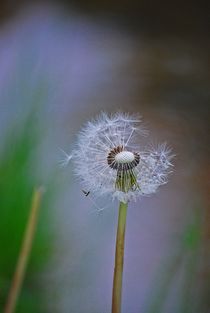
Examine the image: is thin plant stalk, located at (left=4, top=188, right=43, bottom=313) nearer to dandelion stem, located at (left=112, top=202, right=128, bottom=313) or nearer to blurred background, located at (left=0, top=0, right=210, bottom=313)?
blurred background, located at (left=0, top=0, right=210, bottom=313)

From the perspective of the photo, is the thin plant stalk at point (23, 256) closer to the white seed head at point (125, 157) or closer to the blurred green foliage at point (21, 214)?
the blurred green foliage at point (21, 214)

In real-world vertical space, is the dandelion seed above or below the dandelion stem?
above

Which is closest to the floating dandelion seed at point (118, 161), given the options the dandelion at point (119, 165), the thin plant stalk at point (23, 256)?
the dandelion at point (119, 165)

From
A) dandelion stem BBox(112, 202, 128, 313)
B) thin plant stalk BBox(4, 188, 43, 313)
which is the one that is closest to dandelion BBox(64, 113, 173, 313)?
dandelion stem BBox(112, 202, 128, 313)

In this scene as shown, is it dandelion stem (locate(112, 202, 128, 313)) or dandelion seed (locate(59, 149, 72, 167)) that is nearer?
dandelion stem (locate(112, 202, 128, 313))

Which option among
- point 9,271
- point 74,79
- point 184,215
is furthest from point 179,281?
point 74,79

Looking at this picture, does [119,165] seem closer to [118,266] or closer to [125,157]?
[125,157]
